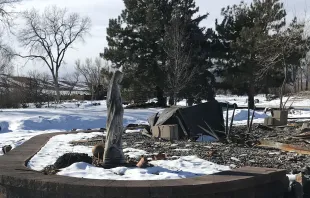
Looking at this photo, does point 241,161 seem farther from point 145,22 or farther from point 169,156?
point 145,22

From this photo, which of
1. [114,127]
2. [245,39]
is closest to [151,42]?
[245,39]

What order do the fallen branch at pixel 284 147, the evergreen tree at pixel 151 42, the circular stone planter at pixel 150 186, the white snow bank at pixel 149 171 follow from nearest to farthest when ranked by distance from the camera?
the circular stone planter at pixel 150 186 → the white snow bank at pixel 149 171 → the fallen branch at pixel 284 147 → the evergreen tree at pixel 151 42

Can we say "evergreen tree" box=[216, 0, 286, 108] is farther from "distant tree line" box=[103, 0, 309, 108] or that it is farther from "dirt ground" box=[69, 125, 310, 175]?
"dirt ground" box=[69, 125, 310, 175]

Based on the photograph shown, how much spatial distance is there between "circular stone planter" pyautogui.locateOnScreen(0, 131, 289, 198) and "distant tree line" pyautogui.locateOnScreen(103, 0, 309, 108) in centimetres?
2085

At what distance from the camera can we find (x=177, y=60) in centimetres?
2589

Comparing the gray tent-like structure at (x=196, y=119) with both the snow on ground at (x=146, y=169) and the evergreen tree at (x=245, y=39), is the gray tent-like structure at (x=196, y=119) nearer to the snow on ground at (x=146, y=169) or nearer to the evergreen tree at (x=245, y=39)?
the snow on ground at (x=146, y=169)

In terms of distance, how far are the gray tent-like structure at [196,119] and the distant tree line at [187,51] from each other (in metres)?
14.9

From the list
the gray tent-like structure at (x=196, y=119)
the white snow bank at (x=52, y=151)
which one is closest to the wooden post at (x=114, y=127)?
the white snow bank at (x=52, y=151)

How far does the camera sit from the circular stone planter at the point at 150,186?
14.5 feet

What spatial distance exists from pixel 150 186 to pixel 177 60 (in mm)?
21816

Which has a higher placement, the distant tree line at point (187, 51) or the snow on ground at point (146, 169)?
the distant tree line at point (187, 51)

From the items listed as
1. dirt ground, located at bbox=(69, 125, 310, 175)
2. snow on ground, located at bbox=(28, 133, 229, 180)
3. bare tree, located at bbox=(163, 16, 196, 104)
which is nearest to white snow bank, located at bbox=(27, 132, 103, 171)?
snow on ground, located at bbox=(28, 133, 229, 180)

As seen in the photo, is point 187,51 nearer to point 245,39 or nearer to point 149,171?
point 245,39

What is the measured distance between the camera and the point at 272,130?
40.6ft
